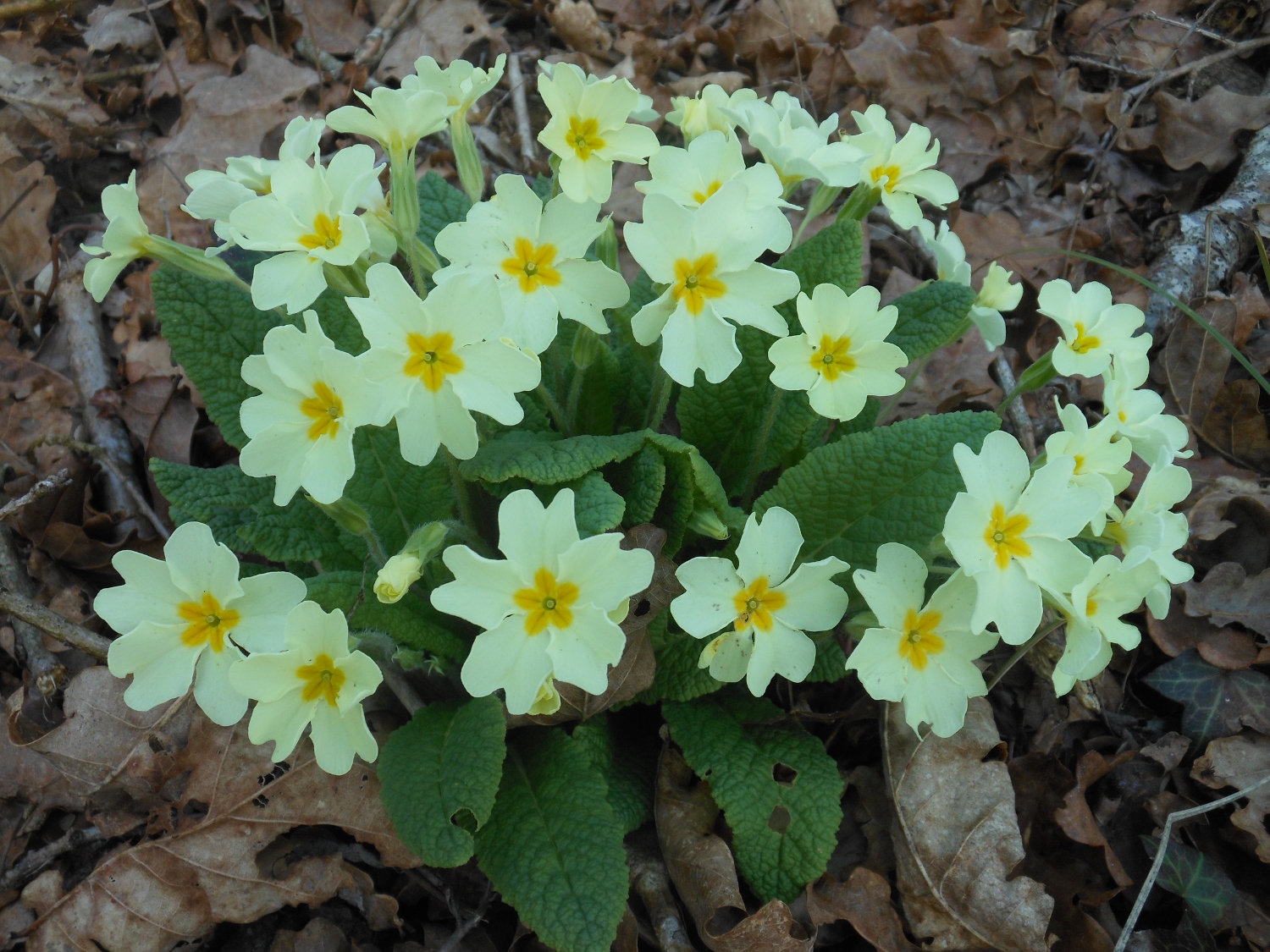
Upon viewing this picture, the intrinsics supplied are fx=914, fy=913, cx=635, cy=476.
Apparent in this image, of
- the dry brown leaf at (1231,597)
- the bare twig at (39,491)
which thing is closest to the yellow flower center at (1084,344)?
the dry brown leaf at (1231,597)

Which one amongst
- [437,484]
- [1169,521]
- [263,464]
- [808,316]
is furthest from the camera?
[437,484]

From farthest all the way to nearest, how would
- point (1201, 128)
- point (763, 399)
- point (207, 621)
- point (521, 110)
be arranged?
point (521, 110) → point (1201, 128) → point (763, 399) → point (207, 621)

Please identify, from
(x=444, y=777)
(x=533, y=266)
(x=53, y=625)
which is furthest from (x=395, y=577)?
(x=53, y=625)

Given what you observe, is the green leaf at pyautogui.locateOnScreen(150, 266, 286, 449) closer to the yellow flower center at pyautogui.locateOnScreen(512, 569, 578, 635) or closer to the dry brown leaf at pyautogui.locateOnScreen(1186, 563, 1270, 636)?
the yellow flower center at pyautogui.locateOnScreen(512, 569, 578, 635)

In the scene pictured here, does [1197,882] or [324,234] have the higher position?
[324,234]

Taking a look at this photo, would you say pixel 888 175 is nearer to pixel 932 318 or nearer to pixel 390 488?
pixel 932 318

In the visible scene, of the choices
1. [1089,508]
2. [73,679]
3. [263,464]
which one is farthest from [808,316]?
[73,679]

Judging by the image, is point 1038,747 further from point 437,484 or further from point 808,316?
point 437,484

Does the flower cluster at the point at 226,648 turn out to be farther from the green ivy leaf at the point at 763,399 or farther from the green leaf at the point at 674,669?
the green ivy leaf at the point at 763,399
